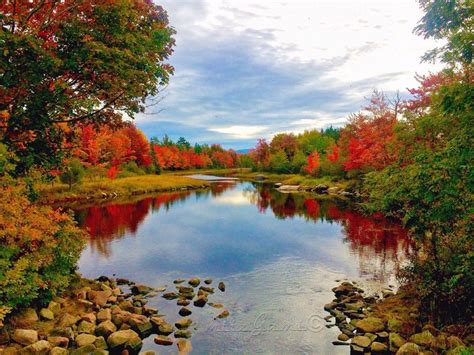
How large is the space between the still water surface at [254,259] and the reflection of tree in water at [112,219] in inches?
3.8

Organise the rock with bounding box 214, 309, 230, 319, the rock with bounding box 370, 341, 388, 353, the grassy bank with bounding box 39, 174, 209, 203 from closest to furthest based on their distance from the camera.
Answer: the rock with bounding box 370, 341, 388, 353 → the rock with bounding box 214, 309, 230, 319 → the grassy bank with bounding box 39, 174, 209, 203

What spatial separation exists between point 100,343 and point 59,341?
1204 millimetres

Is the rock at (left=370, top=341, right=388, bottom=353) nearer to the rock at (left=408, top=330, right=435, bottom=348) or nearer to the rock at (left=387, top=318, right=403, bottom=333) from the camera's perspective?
the rock at (left=408, top=330, right=435, bottom=348)

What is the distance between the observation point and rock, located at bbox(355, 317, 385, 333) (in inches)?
469

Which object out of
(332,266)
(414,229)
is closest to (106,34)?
(414,229)

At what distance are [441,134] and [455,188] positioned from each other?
410cm

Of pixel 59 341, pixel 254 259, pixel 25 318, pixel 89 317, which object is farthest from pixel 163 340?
pixel 254 259

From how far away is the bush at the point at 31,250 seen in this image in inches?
413

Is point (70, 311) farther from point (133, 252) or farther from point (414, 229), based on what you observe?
point (414, 229)

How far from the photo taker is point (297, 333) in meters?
12.6

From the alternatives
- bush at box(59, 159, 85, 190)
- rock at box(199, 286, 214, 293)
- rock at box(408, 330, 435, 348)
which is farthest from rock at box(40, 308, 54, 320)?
bush at box(59, 159, 85, 190)

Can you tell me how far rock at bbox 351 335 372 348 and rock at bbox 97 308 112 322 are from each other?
858cm

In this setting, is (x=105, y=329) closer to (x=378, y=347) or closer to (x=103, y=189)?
(x=378, y=347)

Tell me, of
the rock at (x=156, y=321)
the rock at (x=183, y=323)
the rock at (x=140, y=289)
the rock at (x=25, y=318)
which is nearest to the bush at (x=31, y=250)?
the rock at (x=25, y=318)
